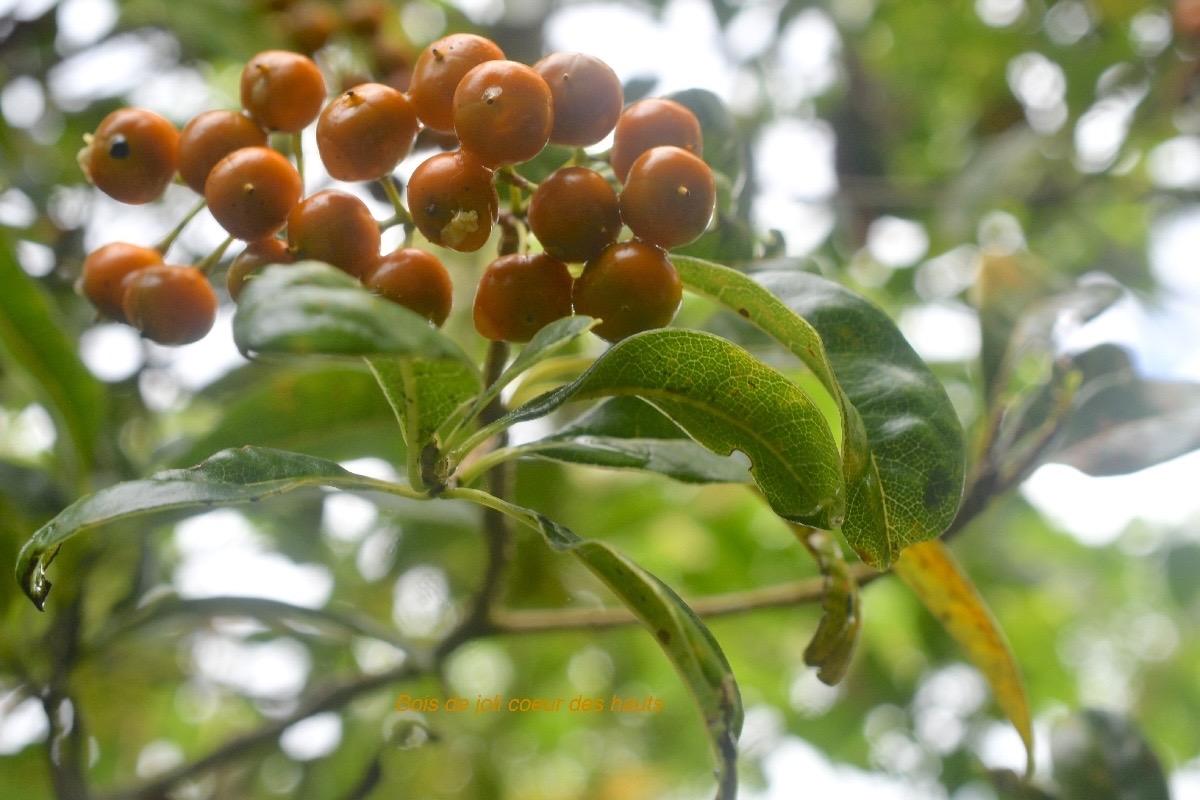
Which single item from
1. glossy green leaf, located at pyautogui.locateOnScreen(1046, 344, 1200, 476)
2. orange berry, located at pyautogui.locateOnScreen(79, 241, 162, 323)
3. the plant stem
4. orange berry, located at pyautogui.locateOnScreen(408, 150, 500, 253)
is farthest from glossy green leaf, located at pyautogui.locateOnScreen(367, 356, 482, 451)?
glossy green leaf, located at pyautogui.locateOnScreen(1046, 344, 1200, 476)

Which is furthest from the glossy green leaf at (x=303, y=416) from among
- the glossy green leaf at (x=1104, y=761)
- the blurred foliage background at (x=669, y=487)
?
the glossy green leaf at (x=1104, y=761)

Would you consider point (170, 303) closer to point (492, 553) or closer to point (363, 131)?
point (363, 131)

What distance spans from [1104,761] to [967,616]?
0.52 meters

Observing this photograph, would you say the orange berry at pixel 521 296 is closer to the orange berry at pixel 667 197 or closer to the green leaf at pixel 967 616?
the orange berry at pixel 667 197

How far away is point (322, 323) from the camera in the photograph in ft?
1.80

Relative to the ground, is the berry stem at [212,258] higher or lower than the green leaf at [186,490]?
A: higher

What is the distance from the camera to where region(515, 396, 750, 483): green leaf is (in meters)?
0.95

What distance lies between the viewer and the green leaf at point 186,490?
0.70 m

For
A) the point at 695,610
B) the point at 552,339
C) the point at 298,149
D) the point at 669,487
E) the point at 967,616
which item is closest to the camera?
the point at 552,339

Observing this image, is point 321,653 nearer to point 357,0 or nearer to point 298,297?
point 357,0

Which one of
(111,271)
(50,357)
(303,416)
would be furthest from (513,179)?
(50,357)

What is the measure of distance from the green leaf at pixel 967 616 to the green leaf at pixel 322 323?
0.68 metres

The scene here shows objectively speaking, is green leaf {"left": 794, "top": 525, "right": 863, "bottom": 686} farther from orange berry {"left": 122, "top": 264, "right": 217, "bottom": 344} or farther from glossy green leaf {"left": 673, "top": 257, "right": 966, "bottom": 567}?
orange berry {"left": 122, "top": 264, "right": 217, "bottom": 344}

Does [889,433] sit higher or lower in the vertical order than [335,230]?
lower
